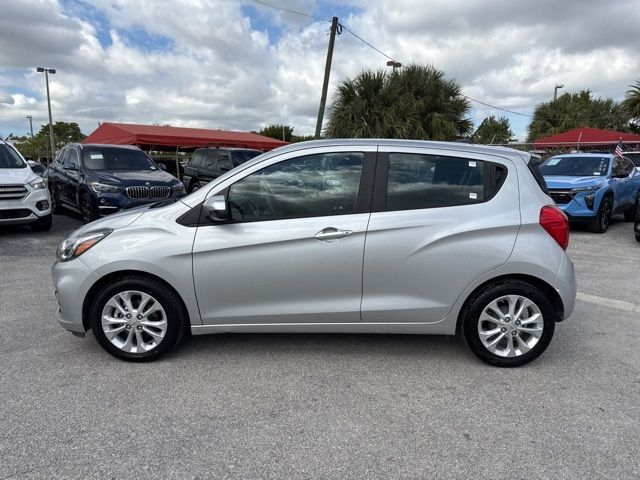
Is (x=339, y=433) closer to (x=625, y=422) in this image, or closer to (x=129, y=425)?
(x=129, y=425)

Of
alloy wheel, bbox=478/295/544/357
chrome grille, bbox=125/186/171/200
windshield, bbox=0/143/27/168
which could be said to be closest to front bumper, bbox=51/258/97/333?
alloy wheel, bbox=478/295/544/357

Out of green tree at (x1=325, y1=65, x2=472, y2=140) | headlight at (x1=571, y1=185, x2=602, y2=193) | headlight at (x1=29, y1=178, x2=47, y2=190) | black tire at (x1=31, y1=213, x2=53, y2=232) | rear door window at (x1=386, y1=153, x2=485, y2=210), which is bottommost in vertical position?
black tire at (x1=31, y1=213, x2=53, y2=232)

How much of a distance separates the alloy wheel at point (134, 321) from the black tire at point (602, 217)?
9.21m

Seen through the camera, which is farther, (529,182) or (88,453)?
(529,182)

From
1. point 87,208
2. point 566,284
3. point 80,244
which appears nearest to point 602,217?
point 566,284

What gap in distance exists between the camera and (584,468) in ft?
8.13

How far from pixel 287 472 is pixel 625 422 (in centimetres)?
203

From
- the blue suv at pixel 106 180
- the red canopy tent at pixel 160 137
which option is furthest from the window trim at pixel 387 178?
the red canopy tent at pixel 160 137

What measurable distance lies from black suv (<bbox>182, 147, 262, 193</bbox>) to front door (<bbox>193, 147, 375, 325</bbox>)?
1187cm

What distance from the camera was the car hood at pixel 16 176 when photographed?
8094 mm

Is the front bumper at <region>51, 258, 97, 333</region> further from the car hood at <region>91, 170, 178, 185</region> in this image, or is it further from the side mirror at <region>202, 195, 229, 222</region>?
the car hood at <region>91, 170, 178, 185</region>

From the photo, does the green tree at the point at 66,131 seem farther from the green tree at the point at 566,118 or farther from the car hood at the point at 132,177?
the car hood at the point at 132,177

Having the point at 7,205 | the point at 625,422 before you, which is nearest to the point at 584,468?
the point at 625,422

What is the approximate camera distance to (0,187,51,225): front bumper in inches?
320
